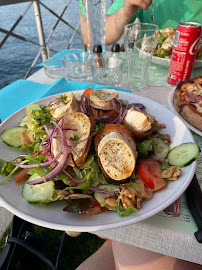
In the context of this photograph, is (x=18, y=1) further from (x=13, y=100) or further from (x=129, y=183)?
(x=129, y=183)

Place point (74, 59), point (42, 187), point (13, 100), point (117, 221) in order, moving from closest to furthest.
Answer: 1. point (117, 221)
2. point (42, 187)
3. point (13, 100)
4. point (74, 59)

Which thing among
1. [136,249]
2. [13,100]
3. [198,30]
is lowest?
[136,249]

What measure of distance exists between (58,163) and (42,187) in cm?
17

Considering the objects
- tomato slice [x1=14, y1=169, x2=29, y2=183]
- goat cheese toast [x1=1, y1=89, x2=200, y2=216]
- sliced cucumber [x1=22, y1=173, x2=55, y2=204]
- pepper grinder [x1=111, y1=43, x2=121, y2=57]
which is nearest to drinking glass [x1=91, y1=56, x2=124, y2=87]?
pepper grinder [x1=111, y1=43, x2=121, y2=57]

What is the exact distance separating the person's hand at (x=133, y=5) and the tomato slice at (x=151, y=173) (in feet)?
8.91

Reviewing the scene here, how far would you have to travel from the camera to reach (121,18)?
3.74 metres

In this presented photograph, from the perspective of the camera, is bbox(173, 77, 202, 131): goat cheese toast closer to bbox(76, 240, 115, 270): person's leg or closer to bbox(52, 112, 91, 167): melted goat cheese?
bbox(52, 112, 91, 167): melted goat cheese

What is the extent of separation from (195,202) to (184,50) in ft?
5.62

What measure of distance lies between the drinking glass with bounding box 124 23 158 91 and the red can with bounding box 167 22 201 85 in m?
0.27

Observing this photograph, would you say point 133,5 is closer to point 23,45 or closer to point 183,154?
point 183,154

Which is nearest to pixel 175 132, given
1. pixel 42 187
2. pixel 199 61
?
pixel 42 187

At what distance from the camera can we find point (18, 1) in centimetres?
395

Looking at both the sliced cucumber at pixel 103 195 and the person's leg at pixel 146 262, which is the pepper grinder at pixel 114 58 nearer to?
the sliced cucumber at pixel 103 195

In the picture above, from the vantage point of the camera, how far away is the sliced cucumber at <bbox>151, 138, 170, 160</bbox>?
4.68ft
